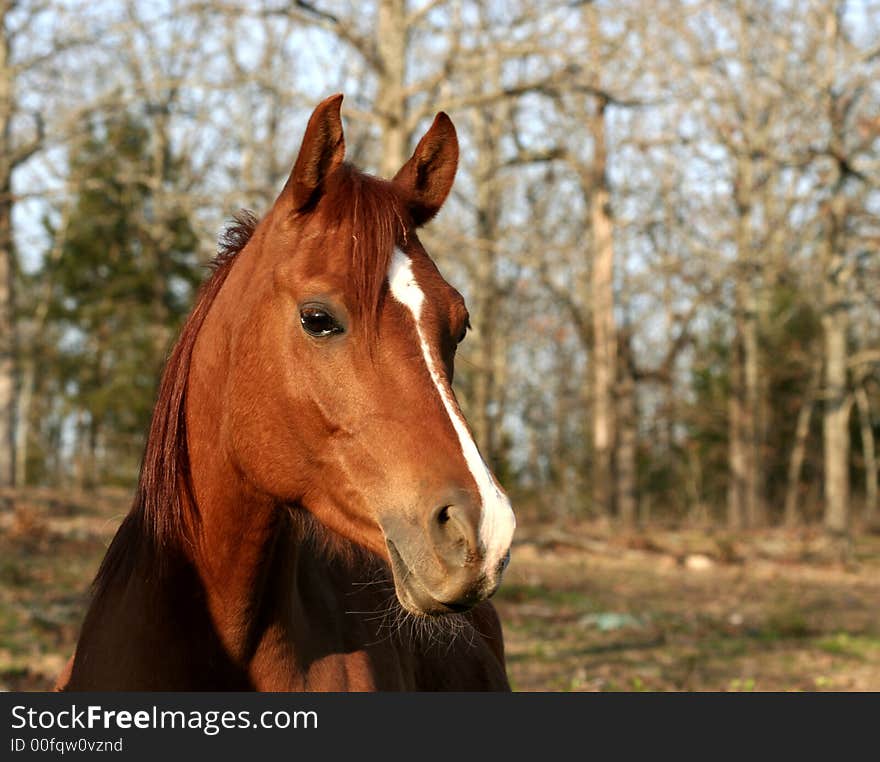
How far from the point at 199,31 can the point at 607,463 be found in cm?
1184

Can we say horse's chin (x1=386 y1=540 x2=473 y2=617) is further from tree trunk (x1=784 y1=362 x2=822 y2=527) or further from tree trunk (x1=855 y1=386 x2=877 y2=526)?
tree trunk (x1=855 y1=386 x2=877 y2=526)

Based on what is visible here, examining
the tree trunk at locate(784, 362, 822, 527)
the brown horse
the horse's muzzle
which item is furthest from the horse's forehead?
the tree trunk at locate(784, 362, 822, 527)

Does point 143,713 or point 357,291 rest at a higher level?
point 357,291

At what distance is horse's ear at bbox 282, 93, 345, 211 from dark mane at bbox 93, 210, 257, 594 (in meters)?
0.44

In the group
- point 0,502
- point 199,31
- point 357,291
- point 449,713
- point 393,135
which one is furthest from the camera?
point 199,31

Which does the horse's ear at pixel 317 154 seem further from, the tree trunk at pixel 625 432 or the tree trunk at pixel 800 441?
the tree trunk at pixel 800 441

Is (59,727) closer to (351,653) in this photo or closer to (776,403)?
(351,653)

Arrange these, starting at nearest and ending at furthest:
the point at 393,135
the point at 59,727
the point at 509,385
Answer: the point at 59,727
the point at 393,135
the point at 509,385

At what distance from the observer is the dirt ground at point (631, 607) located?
299 inches

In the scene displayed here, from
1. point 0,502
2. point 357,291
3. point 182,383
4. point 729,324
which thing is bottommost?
point 0,502

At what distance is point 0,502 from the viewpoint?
1488 centimetres

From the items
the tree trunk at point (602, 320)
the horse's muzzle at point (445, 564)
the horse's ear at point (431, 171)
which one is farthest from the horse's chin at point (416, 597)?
the tree trunk at point (602, 320)

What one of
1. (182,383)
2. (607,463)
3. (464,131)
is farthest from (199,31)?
(182,383)

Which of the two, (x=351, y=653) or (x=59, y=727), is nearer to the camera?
(x=59, y=727)
